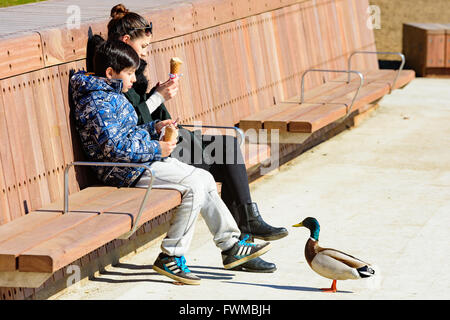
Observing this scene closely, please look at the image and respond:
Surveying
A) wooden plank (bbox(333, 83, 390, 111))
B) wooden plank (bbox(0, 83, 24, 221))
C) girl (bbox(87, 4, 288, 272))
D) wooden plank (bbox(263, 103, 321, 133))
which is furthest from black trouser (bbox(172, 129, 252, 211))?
wooden plank (bbox(333, 83, 390, 111))

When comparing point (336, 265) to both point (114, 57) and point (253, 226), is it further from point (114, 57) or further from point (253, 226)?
point (114, 57)

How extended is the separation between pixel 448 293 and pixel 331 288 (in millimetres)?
653

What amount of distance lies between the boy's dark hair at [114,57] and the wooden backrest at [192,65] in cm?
23

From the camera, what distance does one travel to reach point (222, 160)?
19.4 ft

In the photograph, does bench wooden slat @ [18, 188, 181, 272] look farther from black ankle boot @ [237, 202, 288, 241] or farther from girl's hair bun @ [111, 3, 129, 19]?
girl's hair bun @ [111, 3, 129, 19]

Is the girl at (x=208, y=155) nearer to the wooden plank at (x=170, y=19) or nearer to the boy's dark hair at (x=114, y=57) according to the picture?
the boy's dark hair at (x=114, y=57)

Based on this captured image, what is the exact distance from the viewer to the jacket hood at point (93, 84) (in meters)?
5.43

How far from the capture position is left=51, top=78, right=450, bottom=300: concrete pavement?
17.7 ft

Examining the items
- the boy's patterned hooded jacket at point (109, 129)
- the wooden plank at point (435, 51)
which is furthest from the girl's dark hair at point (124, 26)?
the wooden plank at point (435, 51)

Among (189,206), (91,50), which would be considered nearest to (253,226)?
(189,206)

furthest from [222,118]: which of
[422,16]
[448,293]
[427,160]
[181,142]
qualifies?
[422,16]

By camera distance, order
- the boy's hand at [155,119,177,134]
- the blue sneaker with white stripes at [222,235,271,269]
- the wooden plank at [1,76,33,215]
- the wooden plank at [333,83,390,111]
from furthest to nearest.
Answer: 1. the wooden plank at [333,83,390,111]
2. the boy's hand at [155,119,177,134]
3. the blue sneaker with white stripes at [222,235,271,269]
4. the wooden plank at [1,76,33,215]

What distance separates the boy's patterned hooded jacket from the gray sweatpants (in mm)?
123

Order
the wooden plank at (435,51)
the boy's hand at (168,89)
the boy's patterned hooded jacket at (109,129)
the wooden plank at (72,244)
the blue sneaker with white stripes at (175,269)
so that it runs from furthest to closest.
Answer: the wooden plank at (435,51) → the boy's hand at (168,89) → the blue sneaker with white stripes at (175,269) → the boy's patterned hooded jacket at (109,129) → the wooden plank at (72,244)
